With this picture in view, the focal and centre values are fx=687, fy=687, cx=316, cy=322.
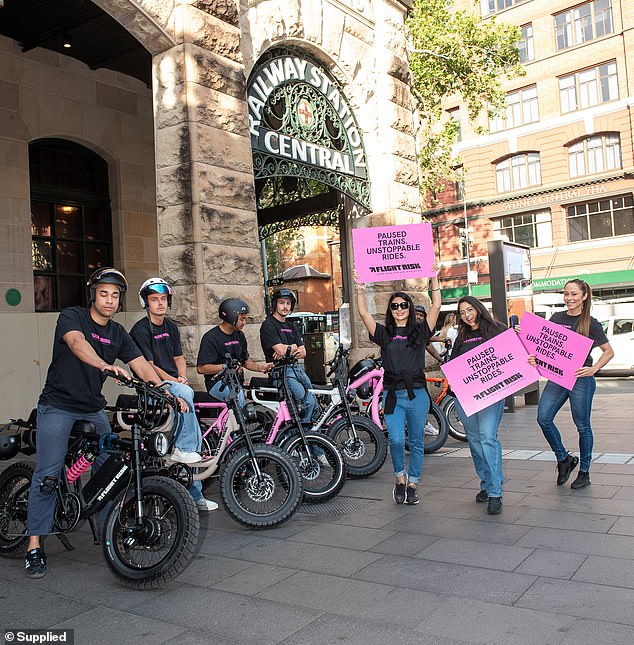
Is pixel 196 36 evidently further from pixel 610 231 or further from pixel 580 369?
pixel 610 231

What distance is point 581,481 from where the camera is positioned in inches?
234

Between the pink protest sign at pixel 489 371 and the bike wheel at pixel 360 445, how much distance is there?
54.9 inches

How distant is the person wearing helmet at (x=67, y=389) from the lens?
13.9ft

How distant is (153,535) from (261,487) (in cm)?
132

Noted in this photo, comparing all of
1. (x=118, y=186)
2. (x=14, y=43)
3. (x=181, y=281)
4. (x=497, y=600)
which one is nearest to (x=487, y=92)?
(x=118, y=186)

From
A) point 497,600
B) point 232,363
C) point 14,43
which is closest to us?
point 497,600

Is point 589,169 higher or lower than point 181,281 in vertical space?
higher

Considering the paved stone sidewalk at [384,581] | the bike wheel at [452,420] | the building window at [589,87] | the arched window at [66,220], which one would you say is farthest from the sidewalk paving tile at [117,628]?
the building window at [589,87]

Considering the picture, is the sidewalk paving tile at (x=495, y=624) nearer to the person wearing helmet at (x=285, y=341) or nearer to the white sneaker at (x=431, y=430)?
the person wearing helmet at (x=285, y=341)

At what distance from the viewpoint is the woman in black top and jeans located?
5.74m

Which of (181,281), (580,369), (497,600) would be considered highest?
(181,281)

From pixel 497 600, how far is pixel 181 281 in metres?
4.62

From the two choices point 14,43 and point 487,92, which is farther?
point 487,92

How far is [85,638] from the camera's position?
130 inches
